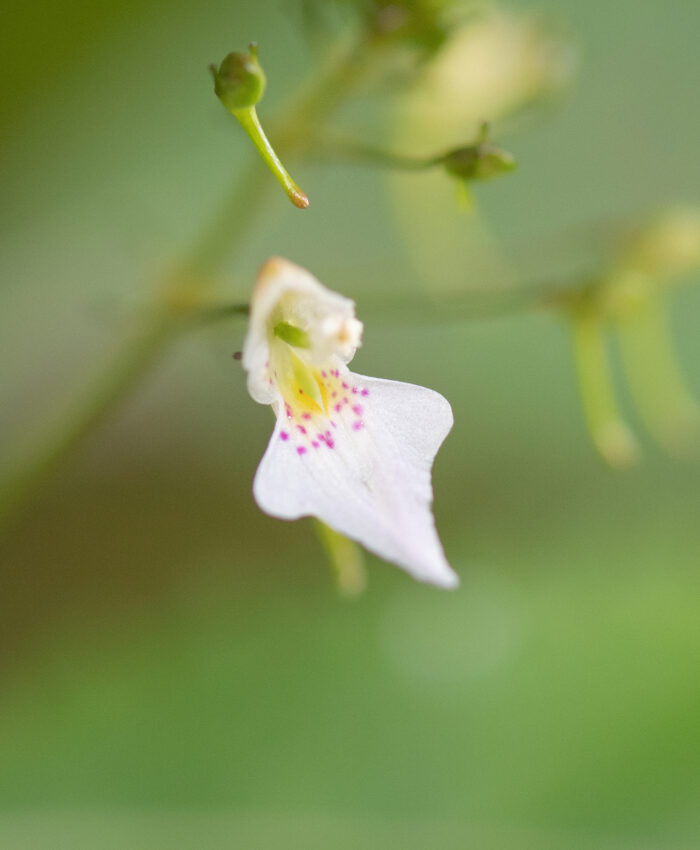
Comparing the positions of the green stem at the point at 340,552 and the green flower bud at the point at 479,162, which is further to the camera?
the green stem at the point at 340,552

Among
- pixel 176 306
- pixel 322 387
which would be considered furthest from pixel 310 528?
pixel 322 387

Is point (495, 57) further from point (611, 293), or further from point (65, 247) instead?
point (65, 247)

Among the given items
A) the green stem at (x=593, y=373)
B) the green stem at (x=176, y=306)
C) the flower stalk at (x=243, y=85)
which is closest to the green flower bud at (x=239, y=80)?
the flower stalk at (x=243, y=85)

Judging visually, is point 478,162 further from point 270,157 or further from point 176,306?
point 176,306

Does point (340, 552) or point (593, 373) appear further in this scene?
point (593, 373)

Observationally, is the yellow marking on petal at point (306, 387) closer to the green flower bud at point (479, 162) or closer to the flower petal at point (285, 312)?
the flower petal at point (285, 312)

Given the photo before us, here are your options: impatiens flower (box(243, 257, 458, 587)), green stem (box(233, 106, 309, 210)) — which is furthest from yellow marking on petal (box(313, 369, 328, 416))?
green stem (box(233, 106, 309, 210))

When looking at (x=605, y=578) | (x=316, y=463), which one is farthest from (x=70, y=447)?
(x=605, y=578)

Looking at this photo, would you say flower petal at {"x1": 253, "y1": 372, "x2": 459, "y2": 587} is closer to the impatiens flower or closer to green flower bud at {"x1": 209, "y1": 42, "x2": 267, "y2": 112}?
the impatiens flower
